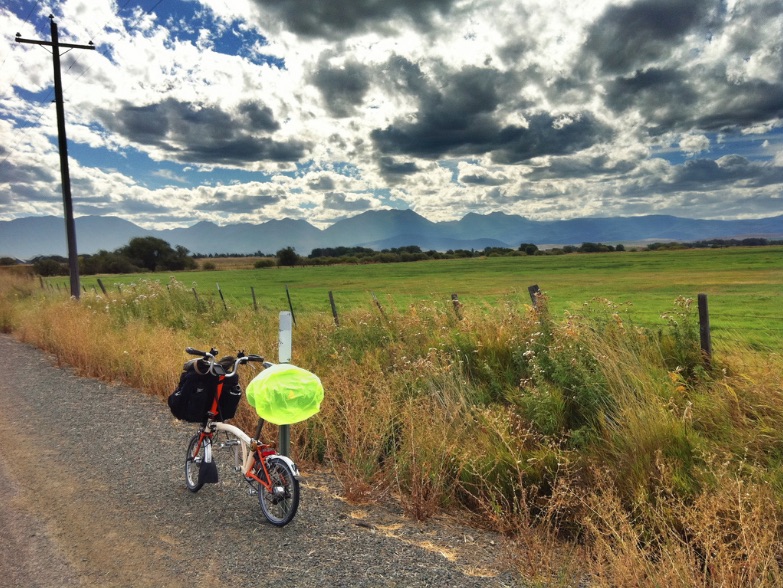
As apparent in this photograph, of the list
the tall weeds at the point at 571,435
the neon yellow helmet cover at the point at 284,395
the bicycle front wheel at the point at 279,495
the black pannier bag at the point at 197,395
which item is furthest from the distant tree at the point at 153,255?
the neon yellow helmet cover at the point at 284,395

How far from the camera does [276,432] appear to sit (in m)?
6.54

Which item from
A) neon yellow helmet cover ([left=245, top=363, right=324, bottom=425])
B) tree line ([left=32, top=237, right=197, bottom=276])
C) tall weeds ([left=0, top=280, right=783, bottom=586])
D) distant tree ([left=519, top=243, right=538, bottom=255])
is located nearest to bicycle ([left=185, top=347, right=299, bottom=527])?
neon yellow helmet cover ([left=245, top=363, right=324, bottom=425])

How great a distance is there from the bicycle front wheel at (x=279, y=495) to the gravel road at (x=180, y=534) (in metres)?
0.13

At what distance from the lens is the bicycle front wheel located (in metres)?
4.32

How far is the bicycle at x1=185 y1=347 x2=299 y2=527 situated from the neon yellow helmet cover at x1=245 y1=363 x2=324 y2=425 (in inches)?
13.8

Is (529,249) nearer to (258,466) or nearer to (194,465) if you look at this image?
(194,465)

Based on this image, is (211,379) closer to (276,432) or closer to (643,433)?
(276,432)

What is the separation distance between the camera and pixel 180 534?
4355 millimetres

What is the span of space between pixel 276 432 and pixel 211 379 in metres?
2.02

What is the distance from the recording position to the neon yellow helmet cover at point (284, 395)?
4.11 metres

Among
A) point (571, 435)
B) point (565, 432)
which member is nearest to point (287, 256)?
point (565, 432)

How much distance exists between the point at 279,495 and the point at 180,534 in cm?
90

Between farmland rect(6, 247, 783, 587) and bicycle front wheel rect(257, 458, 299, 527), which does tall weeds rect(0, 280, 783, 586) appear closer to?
farmland rect(6, 247, 783, 587)

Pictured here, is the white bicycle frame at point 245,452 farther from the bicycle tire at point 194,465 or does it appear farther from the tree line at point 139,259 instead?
the tree line at point 139,259
